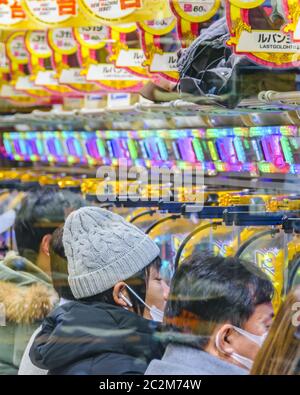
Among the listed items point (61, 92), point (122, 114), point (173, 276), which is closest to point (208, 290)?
point (173, 276)

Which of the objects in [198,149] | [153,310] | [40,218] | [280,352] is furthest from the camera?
[198,149]

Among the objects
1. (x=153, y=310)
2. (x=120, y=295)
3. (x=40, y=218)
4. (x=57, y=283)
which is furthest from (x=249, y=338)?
(x=40, y=218)

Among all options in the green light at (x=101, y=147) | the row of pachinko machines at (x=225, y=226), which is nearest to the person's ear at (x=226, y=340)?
the row of pachinko machines at (x=225, y=226)

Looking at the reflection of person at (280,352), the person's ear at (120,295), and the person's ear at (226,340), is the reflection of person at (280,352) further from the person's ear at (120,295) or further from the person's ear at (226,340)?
the person's ear at (120,295)

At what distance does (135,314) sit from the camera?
3.57m

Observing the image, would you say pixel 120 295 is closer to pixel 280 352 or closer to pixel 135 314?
pixel 135 314

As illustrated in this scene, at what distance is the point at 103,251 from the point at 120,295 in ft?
0.52

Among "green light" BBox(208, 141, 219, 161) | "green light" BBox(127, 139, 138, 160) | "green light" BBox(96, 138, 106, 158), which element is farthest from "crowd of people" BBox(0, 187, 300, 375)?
"green light" BBox(96, 138, 106, 158)

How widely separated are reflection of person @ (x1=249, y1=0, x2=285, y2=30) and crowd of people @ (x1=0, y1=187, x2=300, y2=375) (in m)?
0.81

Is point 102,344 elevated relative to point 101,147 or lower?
elevated

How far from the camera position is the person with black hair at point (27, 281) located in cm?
383

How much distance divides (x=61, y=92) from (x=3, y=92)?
63cm

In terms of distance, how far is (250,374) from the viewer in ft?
11.2
